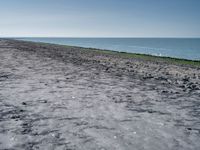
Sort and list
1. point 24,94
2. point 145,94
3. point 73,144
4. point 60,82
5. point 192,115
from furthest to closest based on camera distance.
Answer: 1. point 60,82
2. point 145,94
3. point 24,94
4. point 192,115
5. point 73,144

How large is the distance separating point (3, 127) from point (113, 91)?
21.6ft

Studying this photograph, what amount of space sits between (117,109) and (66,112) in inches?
74.2

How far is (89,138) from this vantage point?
281 inches

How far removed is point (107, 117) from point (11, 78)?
8606 millimetres

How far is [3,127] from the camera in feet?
25.2

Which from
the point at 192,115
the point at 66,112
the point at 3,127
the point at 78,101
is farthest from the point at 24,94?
the point at 192,115

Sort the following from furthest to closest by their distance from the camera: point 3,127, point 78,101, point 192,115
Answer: point 78,101 < point 192,115 < point 3,127

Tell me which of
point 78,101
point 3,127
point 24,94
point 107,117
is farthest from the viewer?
point 24,94

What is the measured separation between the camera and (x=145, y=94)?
13.0 metres

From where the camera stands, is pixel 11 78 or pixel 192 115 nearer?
pixel 192 115

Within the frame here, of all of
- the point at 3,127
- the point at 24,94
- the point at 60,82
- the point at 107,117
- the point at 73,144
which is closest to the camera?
the point at 73,144

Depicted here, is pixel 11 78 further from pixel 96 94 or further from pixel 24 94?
pixel 96 94

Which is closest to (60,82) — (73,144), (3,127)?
(3,127)

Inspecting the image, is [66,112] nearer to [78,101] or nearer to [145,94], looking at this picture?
[78,101]
